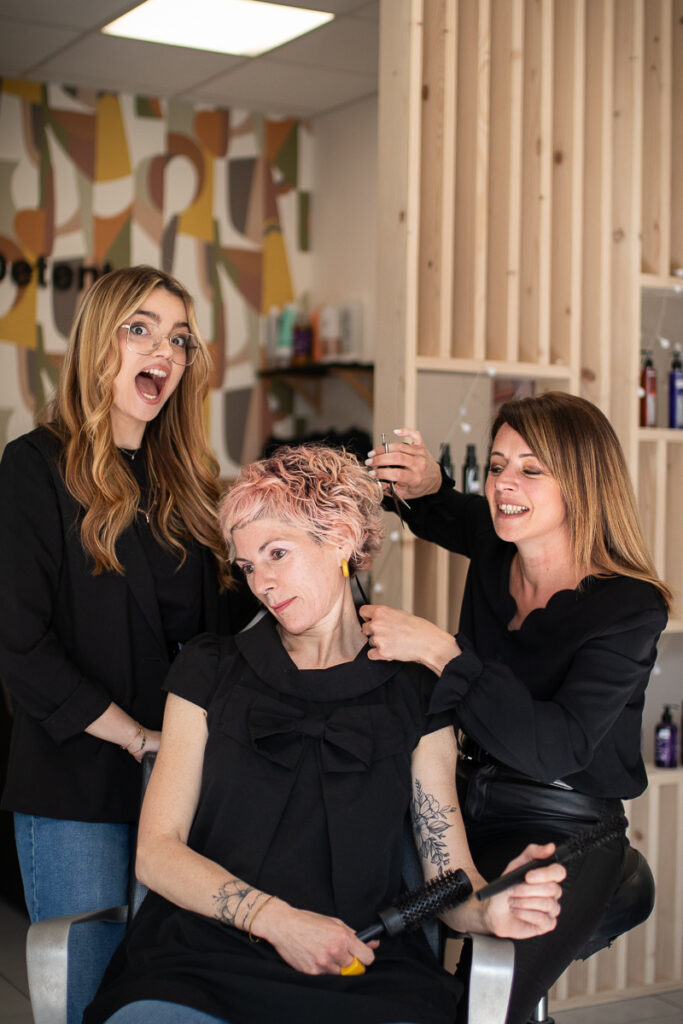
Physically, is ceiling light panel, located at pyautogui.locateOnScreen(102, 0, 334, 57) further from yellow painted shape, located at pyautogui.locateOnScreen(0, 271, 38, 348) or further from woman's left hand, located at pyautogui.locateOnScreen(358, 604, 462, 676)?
woman's left hand, located at pyautogui.locateOnScreen(358, 604, 462, 676)

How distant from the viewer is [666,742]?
3246 mm

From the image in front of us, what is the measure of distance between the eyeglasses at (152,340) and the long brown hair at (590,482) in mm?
627

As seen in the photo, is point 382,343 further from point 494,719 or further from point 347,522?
point 494,719

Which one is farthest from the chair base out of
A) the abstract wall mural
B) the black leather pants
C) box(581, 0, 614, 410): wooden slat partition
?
the abstract wall mural

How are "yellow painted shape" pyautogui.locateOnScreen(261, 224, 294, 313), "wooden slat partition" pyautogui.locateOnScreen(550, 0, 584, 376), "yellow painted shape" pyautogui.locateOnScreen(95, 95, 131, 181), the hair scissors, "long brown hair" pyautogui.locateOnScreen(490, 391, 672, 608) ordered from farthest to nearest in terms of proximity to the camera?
"yellow painted shape" pyautogui.locateOnScreen(261, 224, 294, 313), "yellow painted shape" pyautogui.locateOnScreen(95, 95, 131, 181), "wooden slat partition" pyautogui.locateOnScreen(550, 0, 584, 376), the hair scissors, "long brown hair" pyautogui.locateOnScreen(490, 391, 672, 608)

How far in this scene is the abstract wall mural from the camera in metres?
5.34

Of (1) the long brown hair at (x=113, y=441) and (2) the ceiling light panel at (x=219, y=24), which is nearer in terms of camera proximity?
(1) the long brown hair at (x=113, y=441)

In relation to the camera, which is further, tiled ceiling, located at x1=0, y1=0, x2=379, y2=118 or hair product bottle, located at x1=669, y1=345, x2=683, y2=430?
tiled ceiling, located at x1=0, y1=0, x2=379, y2=118

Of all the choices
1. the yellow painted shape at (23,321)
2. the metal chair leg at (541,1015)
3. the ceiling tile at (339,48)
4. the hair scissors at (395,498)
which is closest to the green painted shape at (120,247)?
the yellow painted shape at (23,321)

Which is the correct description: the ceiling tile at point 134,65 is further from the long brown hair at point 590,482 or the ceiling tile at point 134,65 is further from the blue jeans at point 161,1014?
the blue jeans at point 161,1014

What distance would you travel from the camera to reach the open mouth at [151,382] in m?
2.17

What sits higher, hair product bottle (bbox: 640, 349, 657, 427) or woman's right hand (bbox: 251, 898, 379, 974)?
hair product bottle (bbox: 640, 349, 657, 427)

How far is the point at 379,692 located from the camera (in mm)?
1887

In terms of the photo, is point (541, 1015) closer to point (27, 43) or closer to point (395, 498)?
point (395, 498)
